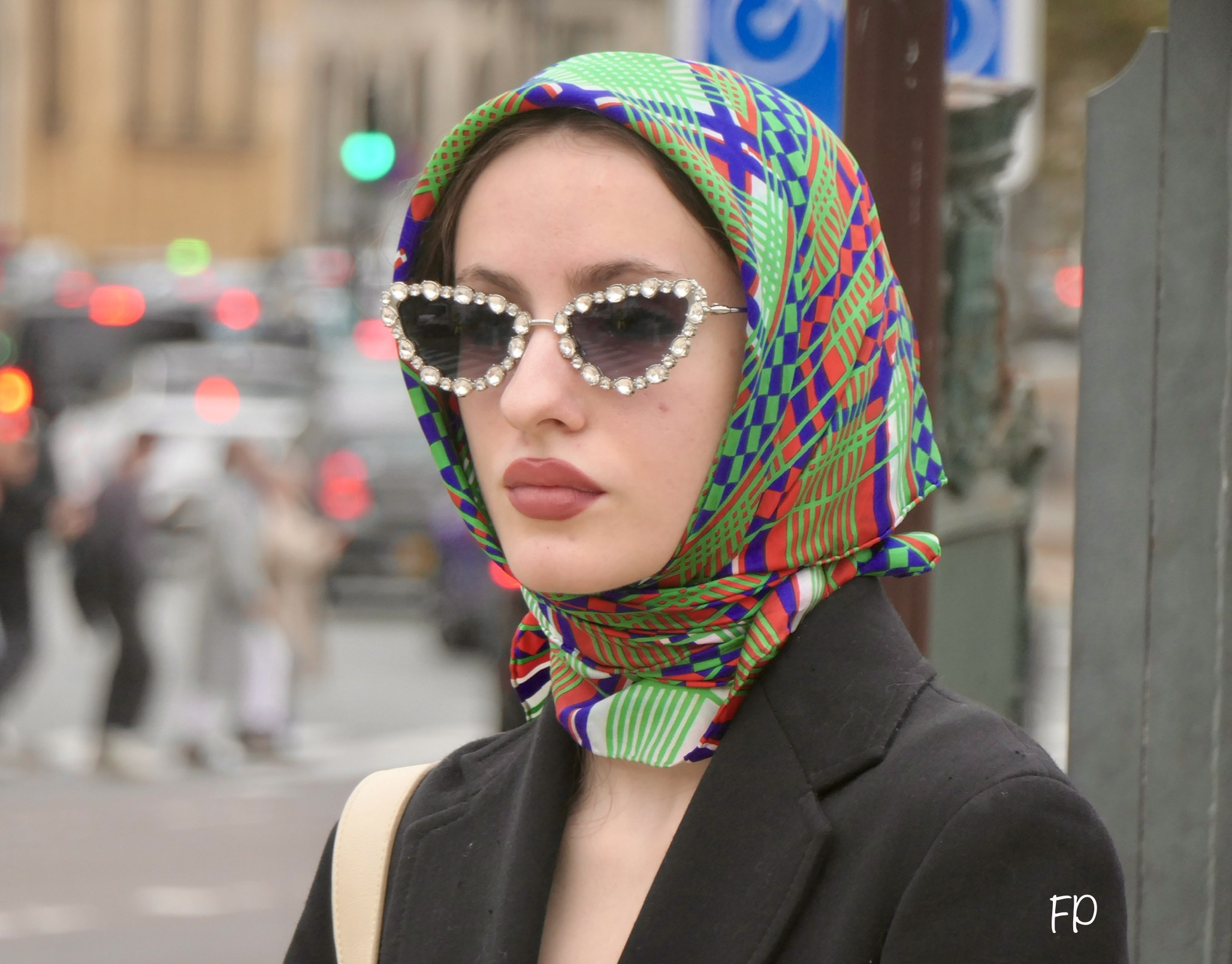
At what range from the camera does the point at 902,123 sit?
304 centimetres

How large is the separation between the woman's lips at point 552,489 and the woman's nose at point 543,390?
0.13ft

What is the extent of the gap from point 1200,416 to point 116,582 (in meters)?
10.6

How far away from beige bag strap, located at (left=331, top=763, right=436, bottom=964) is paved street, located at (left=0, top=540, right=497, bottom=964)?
19.6 ft

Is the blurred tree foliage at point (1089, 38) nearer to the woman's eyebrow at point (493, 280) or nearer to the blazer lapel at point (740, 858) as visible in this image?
the woman's eyebrow at point (493, 280)

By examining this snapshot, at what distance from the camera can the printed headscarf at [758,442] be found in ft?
6.37

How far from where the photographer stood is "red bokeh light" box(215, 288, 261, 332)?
97.1 feet

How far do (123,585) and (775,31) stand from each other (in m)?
8.76

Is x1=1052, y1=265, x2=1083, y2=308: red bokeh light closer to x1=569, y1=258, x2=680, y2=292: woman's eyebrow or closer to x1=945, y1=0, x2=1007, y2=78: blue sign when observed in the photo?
x1=945, y1=0, x2=1007, y2=78: blue sign

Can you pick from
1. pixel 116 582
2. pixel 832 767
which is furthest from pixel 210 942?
pixel 832 767

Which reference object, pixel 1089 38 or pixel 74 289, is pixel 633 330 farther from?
pixel 74 289

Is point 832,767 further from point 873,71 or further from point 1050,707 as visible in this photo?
point 1050,707

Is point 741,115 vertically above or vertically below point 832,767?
above

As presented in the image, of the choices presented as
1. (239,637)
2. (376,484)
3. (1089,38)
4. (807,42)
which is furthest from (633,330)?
(1089,38)

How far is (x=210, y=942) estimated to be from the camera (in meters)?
8.20
